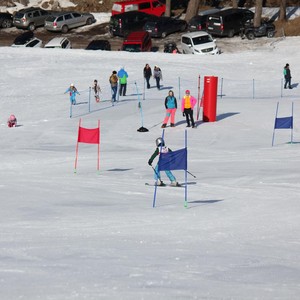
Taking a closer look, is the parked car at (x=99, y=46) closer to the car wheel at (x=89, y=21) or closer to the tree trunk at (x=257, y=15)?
the tree trunk at (x=257, y=15)

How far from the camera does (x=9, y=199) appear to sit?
1806cm

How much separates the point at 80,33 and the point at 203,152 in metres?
30.3

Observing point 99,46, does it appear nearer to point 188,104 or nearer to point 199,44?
point 199,44

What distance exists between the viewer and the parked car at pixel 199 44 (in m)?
44.8

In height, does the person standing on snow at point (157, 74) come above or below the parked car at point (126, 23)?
below

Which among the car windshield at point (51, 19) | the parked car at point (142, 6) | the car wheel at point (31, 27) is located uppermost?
the parked car at point (142, 6)

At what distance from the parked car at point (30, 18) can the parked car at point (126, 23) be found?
5.66 metres

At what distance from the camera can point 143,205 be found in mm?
17641

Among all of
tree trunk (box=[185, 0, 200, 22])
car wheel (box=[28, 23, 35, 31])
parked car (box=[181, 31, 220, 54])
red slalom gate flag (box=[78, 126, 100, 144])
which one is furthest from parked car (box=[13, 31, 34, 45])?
red slalom gate flag (box=[78, 126, 100, 144])

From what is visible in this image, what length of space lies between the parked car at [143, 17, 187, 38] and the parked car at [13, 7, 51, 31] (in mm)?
8413

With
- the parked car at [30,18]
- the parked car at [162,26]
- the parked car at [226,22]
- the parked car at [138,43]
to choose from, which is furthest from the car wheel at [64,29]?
the parked car at [226,22]

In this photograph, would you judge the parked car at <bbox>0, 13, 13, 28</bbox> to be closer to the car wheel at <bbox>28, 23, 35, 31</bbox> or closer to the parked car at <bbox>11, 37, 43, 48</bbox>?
the car wheel at <bbox>28, 23, 35, 31</bbox>

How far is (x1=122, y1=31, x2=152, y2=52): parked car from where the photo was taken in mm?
45562

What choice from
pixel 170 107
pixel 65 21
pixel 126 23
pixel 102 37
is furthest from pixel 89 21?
pixel 170 107
